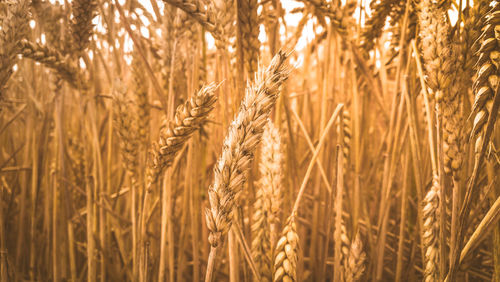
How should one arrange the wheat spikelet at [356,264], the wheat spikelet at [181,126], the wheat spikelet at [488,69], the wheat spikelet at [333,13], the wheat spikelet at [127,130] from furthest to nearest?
the wheat spikelet at [127,130]
the wheat spikelet at [333,13]
the wheat spikelet at [356,264]
the wheat spikelet at [181,126]
the wheat spikelet at [488,69]

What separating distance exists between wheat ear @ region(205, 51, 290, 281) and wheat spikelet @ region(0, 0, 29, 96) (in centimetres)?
60

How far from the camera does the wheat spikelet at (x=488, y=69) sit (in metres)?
0.45

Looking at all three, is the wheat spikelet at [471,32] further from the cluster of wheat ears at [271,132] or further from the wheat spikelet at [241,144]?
the wheat spikelet at [241,144]

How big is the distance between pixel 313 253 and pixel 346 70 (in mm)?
650

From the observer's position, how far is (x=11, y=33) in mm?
741

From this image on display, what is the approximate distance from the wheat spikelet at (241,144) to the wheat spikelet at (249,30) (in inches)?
8.0

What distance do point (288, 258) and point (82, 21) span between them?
0.81 meters

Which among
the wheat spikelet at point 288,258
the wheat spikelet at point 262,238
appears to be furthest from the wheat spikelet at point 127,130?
the wheat spikelet at point 288,258

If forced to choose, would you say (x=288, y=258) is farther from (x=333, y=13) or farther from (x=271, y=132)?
(x=333, y=13)

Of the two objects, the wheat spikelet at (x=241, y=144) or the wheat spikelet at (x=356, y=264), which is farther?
the wheat spikelet at (x=356, y=264)

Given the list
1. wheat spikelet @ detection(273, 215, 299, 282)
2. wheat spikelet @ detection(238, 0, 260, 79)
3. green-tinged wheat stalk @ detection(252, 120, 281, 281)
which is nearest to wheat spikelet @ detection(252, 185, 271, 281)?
green-tinged wheat stalk @ detection(252, 120, 281, 281)

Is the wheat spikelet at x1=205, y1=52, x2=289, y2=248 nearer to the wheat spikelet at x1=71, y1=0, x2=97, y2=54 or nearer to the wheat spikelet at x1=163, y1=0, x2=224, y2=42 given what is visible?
the wheat spikelet at x1=163, y1=0, x2=224, y2=42

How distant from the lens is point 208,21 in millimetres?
647

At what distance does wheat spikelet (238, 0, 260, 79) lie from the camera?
654mm
